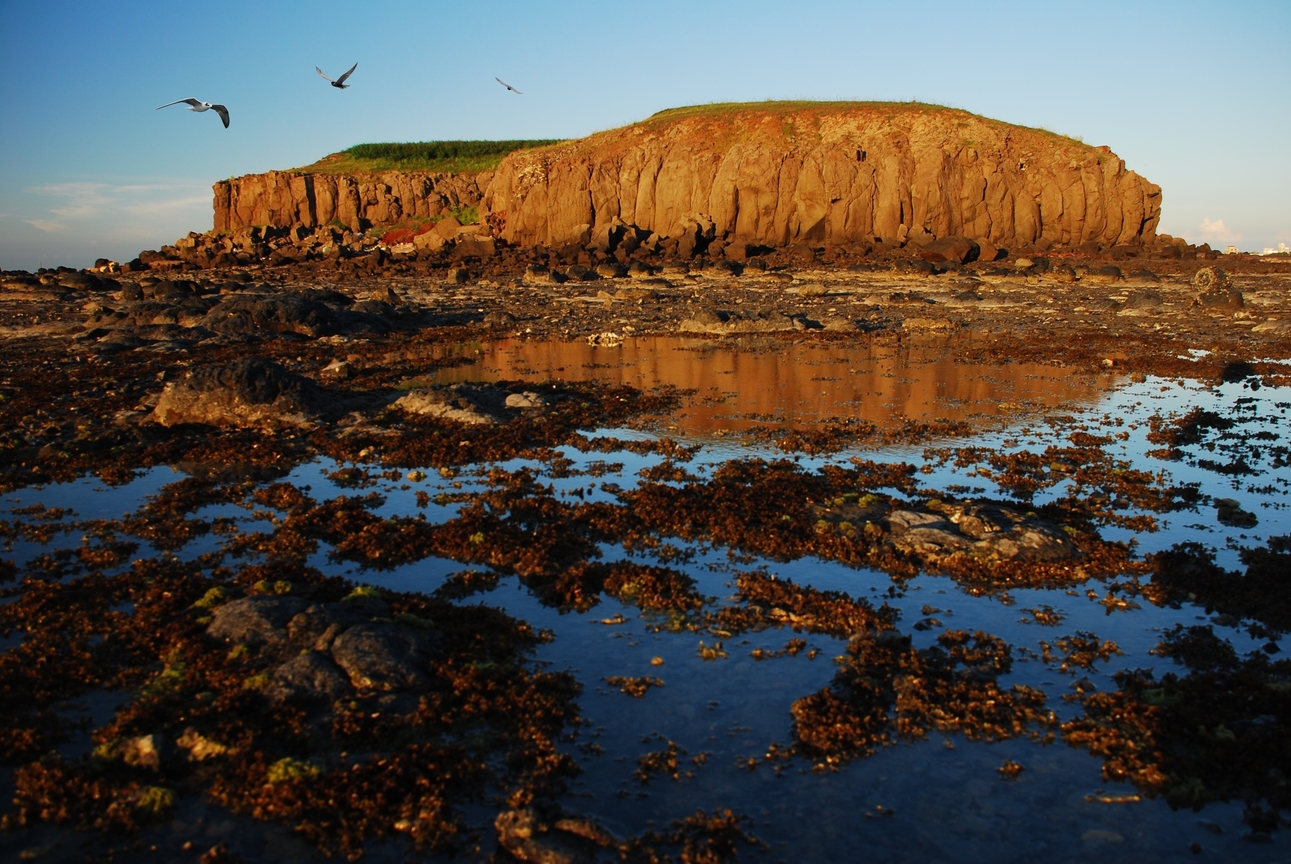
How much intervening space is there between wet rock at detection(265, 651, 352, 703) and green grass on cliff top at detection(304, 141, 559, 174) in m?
82.8

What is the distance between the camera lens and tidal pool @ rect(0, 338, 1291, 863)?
14.9 feet

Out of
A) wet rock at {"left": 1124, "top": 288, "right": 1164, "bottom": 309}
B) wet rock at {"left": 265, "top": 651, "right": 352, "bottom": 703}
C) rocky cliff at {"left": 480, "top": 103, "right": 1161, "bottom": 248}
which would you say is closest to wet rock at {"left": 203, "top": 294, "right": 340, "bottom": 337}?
wet rock at {"left": 265, "top": 651, "right": 352, "bottom": 703}

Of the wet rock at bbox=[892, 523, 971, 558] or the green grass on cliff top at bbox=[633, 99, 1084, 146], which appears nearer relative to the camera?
the wet rock at bbox=[892, 523, 971, 558]

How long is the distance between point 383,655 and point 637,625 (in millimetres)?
2051

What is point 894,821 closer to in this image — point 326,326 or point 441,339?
point 441,339

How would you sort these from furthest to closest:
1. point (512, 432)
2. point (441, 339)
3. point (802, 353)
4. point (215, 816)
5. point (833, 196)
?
point (833, 196)
point (441, 339)
point (802, 353)
point (512, 432)
point (215, 816)

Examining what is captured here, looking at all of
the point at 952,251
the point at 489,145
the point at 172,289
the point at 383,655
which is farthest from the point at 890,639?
the point at 489,145

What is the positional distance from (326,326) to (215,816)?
72.7 ft

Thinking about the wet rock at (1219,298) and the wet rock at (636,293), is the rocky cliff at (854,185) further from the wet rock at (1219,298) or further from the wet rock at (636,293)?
the wet rock at (1219,298)

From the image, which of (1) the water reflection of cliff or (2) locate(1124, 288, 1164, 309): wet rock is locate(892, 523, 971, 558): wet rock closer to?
(1) the water reflection of cliff

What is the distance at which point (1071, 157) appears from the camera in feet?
199

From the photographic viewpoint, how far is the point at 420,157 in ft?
311

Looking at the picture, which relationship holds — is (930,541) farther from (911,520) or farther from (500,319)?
(500,319)

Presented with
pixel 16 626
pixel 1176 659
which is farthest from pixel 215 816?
pixel 1176 659
